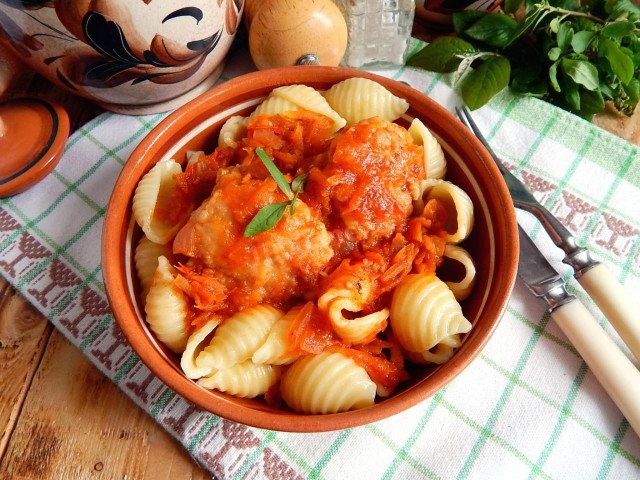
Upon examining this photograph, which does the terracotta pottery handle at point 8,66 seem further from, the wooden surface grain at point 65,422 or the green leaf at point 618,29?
the green leaf at point 618,29

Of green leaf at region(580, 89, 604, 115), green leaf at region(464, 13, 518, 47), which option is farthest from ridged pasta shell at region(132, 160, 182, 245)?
green leaf at region(580, 89, 604, 115)

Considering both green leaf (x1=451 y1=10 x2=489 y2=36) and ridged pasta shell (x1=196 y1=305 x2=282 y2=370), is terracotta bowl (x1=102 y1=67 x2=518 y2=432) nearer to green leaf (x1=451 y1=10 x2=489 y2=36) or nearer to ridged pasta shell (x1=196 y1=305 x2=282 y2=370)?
ridged pasta shell (x1=196 y1=305 x2=282 y2=370)

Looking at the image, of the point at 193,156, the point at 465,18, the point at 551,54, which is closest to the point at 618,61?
the point at 551,54

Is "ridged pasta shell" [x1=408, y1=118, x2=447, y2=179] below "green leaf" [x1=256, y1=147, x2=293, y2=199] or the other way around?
below

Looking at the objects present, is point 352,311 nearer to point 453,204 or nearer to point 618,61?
point 453,204

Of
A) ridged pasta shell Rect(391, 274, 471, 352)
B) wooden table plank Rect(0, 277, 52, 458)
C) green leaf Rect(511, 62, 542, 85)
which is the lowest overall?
wooden table plank Rect(0, 277, 52, 458)

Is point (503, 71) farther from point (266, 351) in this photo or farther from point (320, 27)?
point (266, 351)

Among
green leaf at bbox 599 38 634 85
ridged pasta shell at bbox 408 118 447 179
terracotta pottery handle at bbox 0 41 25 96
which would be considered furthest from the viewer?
green leaf at bbox 599 38 634 85
